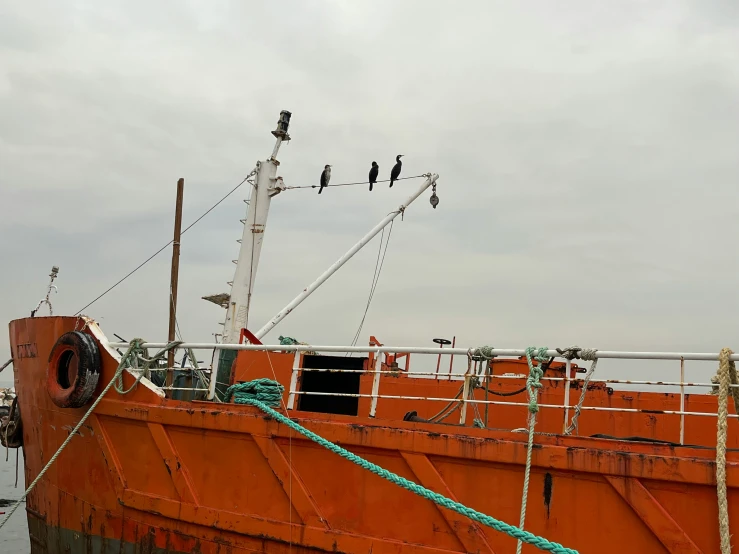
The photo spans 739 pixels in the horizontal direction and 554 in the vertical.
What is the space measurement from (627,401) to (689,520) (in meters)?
5.16

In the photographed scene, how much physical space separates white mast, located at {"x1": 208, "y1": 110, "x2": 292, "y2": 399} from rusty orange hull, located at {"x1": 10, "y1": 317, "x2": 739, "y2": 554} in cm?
178

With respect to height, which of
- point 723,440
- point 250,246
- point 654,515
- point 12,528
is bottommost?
point 12,528

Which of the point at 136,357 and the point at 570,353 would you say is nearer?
the point at 570,353

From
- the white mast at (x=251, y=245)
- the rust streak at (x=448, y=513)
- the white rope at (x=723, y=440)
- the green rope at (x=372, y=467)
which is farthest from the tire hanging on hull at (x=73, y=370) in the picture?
the white rope at (x=723, y=440)

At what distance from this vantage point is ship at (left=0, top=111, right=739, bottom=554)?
14.6 feet

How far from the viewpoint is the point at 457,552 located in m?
5.04

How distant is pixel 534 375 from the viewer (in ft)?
15.4

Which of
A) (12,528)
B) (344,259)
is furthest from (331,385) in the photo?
(12,528)

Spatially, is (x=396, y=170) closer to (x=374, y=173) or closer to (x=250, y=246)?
(x=374, y=173)

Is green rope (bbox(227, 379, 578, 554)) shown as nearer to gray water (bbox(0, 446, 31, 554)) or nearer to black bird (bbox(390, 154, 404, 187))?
black bird (bbox(390, 154, 404, 187))

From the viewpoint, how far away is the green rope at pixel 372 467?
3625 millimetres

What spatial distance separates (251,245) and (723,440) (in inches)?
317

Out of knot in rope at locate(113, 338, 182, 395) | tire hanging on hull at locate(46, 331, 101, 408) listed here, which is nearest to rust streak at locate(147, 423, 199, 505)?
knot in rope at locate(113, 338, 182, 395)

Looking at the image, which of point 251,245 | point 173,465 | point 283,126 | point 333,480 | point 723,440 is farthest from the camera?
point 283,126
